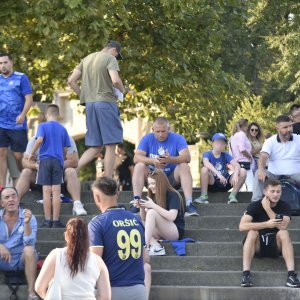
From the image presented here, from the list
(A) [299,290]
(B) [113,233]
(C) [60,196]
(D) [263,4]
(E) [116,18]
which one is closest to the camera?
(B) [113,233]

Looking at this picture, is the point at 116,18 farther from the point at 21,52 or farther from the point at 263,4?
the point at 263,4

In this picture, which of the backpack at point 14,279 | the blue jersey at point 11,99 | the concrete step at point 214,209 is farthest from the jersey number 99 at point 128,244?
the blue jersey at point 11,99

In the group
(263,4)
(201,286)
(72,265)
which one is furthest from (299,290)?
(263,4)

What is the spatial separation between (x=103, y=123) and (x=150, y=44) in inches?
303

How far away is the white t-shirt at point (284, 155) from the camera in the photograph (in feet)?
48.6

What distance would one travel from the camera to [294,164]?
1484 centimetres

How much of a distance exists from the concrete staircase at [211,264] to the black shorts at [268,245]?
0.19 m

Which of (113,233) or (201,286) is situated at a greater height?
(113,233)

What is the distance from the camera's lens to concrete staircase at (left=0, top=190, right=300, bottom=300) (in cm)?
1271

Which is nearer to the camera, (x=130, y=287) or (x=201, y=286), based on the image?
(x=130, y=287)

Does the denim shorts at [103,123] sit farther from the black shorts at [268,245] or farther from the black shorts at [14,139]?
the black shorts at [268,245]

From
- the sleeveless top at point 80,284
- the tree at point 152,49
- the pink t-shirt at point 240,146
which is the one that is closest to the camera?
the sleeveless top at point 80,284

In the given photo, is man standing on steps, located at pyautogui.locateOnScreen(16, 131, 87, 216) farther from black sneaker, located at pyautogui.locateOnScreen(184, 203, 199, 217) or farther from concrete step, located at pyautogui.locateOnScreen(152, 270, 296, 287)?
concrete step, located at pyautogui.locateOnScreen(152, 270, 296, 287)

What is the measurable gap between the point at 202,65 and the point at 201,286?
34.4 ft
